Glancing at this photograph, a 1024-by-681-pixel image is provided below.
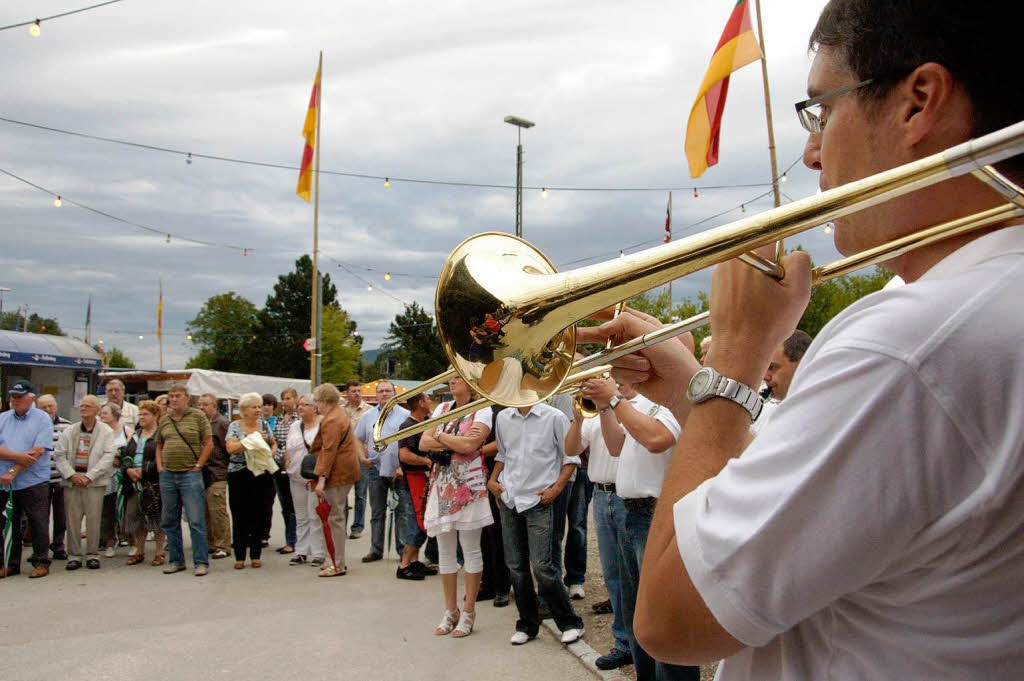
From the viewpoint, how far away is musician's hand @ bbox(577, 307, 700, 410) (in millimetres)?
1756

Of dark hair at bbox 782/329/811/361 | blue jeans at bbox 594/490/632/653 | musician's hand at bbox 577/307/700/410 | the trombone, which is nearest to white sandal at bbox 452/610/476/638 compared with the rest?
blue jeans at bbox 594/490/632/653

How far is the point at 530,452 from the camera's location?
5965 mm

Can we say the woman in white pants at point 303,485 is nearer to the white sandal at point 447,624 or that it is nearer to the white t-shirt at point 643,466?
the white sandal at point 447,624

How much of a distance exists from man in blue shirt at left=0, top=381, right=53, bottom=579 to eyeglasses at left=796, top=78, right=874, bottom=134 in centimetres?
943

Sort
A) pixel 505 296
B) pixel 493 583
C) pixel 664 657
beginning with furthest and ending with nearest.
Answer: pixel 493 583
pixel 505 296
pixel 664 657

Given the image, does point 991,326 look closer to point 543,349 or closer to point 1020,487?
point 1020,487

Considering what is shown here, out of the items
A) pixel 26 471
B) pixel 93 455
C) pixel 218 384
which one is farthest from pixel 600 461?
pixel 218 384

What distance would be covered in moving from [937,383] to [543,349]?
93 cm

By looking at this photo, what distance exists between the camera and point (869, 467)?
0.80m

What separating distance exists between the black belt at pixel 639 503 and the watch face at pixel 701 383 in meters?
3.32

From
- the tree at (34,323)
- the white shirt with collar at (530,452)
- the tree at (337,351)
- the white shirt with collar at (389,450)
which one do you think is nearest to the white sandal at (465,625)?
the white shirt with collar at (530,452)

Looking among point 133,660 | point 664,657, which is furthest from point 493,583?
point 664,657

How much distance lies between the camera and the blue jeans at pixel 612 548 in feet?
16.1

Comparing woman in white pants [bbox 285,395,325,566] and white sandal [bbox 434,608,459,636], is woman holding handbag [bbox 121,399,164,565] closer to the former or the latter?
woman in white pants [bbox 285,395,325,566]
